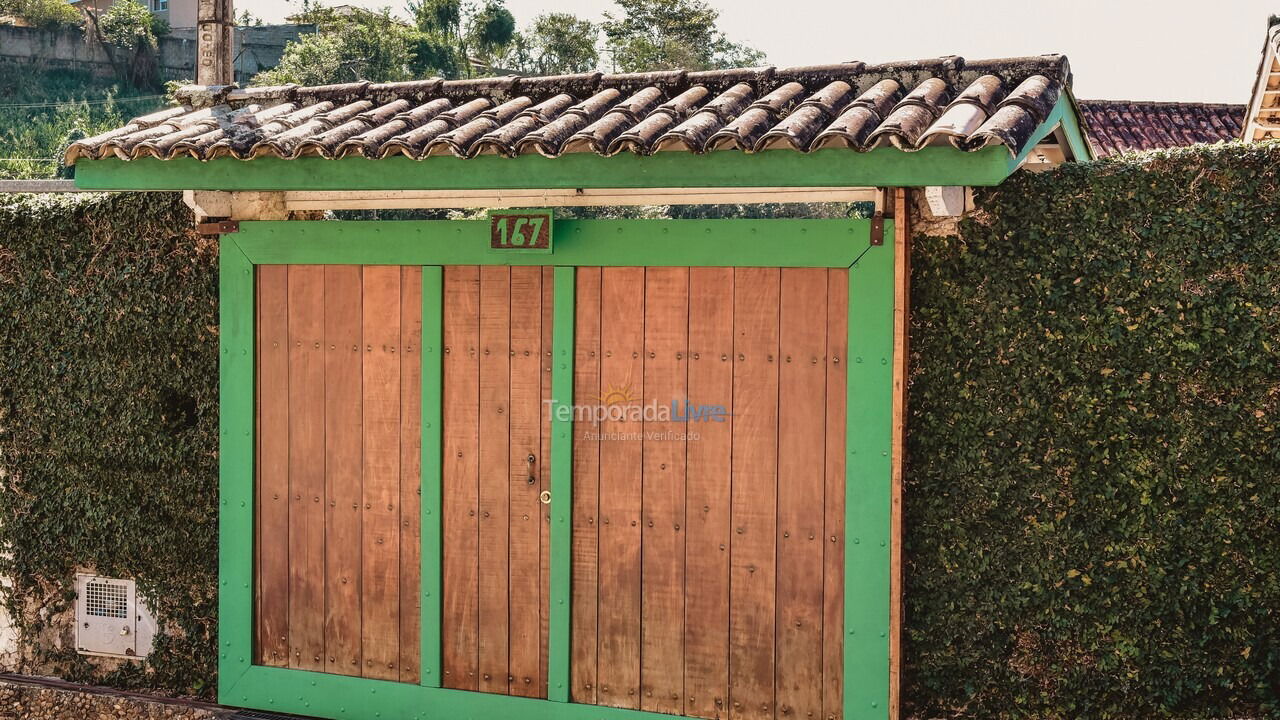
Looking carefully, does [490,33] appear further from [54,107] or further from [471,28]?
[54,107]

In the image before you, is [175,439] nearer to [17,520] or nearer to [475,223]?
[17,520]

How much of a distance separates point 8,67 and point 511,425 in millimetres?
48572

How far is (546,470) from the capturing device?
543 centimetres

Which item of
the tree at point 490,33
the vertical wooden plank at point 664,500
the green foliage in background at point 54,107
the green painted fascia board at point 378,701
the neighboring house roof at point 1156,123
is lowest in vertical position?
the green painted fascia board at point 378,701

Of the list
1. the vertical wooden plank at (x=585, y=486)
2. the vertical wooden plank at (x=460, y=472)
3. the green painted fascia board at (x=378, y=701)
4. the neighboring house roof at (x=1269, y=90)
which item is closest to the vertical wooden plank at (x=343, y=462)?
the green painted fascia board at (x=378, y=701)

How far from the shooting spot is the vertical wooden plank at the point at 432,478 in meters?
5.52

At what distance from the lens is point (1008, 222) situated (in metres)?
4.86

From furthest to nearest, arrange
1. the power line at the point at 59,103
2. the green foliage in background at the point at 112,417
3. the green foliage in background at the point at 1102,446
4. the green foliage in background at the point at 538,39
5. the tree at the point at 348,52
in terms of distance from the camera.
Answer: the green foliage in background at the point at 538,39
the tree at the point at 348,52
the power line at the point at 59,103
the green foliage in background at the point at 112,417
the green foliage in background at the point at 1102,446

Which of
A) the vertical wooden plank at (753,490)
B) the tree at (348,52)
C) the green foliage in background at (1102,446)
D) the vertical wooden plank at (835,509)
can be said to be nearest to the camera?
the green foliage in background at (1102,446)

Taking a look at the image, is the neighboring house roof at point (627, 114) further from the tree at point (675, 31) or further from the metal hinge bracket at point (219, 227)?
the tree at point (675, 31)

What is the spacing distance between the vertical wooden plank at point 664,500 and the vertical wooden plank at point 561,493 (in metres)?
0.36

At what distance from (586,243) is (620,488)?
3.79 ft

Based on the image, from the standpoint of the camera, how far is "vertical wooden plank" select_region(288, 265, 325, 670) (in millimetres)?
5742

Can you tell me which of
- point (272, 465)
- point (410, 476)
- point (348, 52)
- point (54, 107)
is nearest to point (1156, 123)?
point (410, 476)
